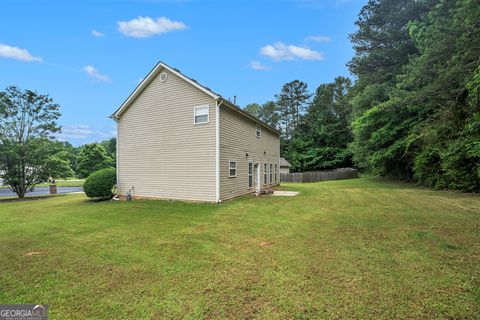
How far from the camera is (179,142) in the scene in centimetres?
1202

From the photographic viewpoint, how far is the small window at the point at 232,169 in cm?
1208

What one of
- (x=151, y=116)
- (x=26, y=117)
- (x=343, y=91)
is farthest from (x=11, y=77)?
(x=343, y=91)

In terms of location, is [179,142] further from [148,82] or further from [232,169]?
[148,82]

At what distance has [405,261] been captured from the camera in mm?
4113

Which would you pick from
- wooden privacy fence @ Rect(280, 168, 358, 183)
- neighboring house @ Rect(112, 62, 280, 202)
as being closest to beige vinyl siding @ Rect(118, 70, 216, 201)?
neighboring house @ Rect(112, 62, 280, 202)

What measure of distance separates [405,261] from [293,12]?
16646 millimetres

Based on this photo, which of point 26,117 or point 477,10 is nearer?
point 477,10

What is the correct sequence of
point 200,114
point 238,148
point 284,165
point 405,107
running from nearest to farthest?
point 200,114 → point 238,148 → point 405,107 → point 284,165

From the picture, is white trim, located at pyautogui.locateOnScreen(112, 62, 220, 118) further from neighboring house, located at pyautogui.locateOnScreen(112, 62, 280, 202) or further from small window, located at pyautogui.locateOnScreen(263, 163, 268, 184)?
small window, located at pyautogui.locateOnScreen(263, 163, 268, 184)

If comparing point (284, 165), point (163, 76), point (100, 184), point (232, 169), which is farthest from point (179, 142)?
point (284, 165)

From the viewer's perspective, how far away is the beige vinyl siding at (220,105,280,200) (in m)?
11.5

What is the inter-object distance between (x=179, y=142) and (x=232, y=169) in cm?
303

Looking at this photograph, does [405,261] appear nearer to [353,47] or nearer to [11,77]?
[11,77]

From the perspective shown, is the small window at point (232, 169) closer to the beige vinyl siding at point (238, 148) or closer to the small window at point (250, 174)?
the beige vinyl siding at point (238, 148)
